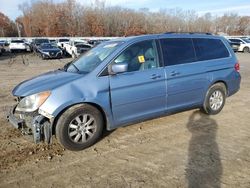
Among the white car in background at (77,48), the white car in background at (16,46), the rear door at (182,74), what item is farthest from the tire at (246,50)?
the rear door at (182,74)

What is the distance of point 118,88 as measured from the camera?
4.38 m

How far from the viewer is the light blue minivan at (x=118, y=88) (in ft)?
13.3

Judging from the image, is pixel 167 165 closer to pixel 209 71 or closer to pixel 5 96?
pixel 209 71

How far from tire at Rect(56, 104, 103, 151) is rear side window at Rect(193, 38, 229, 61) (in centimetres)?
255

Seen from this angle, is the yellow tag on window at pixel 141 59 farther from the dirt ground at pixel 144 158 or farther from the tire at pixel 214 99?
the tire at pixel 214 99

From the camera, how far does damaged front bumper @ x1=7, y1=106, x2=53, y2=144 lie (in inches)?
156

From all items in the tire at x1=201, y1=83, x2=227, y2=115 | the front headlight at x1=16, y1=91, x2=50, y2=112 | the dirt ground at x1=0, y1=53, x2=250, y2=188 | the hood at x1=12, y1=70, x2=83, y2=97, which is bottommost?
the dirt ground at x1=0, y1=53, x2=250, y2=188

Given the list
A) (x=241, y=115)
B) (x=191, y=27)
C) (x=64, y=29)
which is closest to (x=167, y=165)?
(x=241, y=115)

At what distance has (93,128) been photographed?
4.38m

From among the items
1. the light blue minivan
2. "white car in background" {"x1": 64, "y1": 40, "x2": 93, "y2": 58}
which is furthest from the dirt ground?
"white car in background" {"x1": 64, "y1": 40, "x2": 93, "y2": 58}

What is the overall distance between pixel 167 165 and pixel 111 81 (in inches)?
61.4

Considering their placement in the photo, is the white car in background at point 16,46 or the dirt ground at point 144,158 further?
the white car in background at point 16,46

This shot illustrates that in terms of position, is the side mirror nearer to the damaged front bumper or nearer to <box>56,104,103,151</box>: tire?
<box>56,104,103,151</box>: tire

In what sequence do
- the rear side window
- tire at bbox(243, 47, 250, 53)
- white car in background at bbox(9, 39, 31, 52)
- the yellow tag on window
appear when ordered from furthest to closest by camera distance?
white car in background at bbox(9, 39, 31, 52), tire at bbox(243, 47, 250, 53), the rear side window, the yellow tag on window
